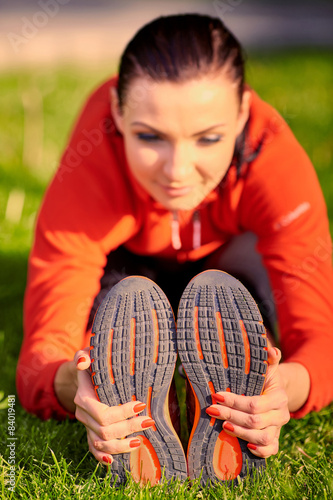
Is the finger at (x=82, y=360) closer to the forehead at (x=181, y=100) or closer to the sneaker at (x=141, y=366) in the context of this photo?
the sneaker at (x=141, y=366)

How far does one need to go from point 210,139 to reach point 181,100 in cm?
12

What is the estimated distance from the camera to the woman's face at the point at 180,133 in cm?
132

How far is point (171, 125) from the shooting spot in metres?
1.32

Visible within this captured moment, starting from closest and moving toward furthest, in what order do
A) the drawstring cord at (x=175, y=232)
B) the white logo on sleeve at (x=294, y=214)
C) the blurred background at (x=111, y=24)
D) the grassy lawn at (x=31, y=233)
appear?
the grassy lawn at (x=31, y=233)
the white logo on sleeve at (x=294, y=214)
the drawstring cord at (x=175, y=232)
the blurred background at (x=111, y=24)

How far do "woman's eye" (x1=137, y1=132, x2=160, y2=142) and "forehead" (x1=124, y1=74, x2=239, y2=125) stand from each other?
4cm

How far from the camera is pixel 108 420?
116 centimetres

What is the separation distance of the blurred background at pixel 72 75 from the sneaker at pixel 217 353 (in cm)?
70

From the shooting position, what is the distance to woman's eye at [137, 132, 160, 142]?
4.47 feet

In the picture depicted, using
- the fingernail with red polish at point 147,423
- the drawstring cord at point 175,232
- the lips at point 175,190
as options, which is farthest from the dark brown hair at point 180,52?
the fingernail with red polish at point 147,423

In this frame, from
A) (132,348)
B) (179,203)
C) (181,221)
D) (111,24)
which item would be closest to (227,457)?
(132,348)

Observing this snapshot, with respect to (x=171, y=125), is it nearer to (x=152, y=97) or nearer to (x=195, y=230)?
(x=152, y=97)

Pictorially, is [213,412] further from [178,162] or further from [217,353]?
[178,162]

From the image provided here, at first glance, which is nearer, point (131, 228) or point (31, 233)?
point (131, 228)

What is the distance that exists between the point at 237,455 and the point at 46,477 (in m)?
0.41
